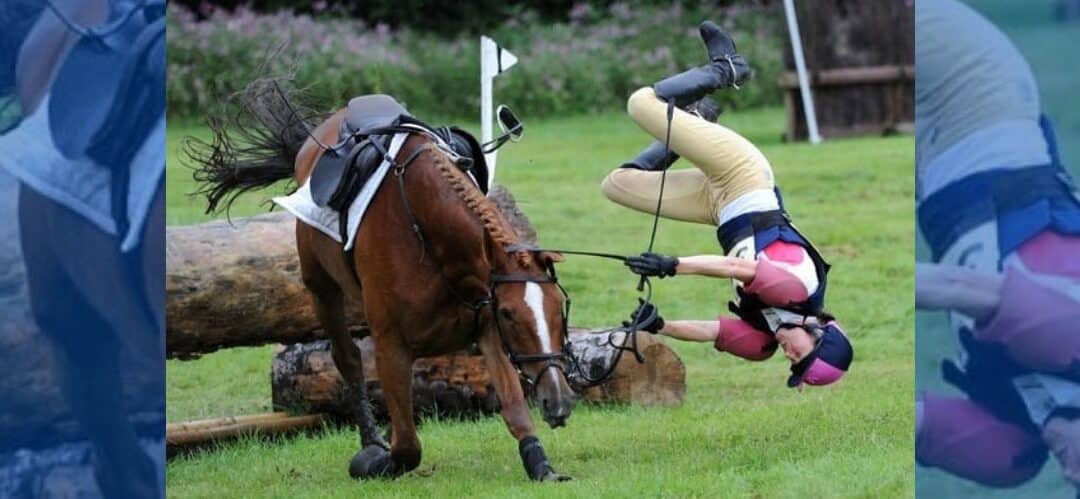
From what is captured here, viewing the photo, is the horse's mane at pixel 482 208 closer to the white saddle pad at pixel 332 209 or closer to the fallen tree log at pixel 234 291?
the white saddle pad at pixel 332 209

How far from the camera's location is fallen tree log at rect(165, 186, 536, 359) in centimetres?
845

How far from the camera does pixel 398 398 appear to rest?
24.7ft

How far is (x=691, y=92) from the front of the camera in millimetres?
7395

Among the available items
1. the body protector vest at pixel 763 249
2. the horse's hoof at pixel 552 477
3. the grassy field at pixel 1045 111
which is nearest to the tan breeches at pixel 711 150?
the body protector vest at pixel 763 249

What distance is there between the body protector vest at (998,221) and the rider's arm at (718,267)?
2.00 metres

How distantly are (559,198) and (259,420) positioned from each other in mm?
6945

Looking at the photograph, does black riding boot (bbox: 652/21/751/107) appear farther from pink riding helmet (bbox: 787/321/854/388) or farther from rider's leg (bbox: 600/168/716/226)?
pink riding helmet (bbox: 787/321/854/388)

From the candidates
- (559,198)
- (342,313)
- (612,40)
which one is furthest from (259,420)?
(612,40)

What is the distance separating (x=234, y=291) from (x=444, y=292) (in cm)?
164

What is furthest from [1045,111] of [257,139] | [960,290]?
[257,139]

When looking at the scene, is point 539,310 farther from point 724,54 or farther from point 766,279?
point 724,54

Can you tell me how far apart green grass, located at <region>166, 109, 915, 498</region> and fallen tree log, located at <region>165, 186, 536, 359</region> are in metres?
0.53

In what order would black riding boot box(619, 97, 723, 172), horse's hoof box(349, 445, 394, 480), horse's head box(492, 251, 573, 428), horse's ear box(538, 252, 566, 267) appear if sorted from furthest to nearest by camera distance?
black riding boot box(619, 97, 723, 172) < horse's hoof box(349, 445, 394, 480) < horse's ear box(538, 252, 566, 267) < horse's head box(492, 251, 573, 428)

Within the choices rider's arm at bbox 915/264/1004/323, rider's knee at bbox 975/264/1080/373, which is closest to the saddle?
rider's arm at bbox 915/264/1004/323
